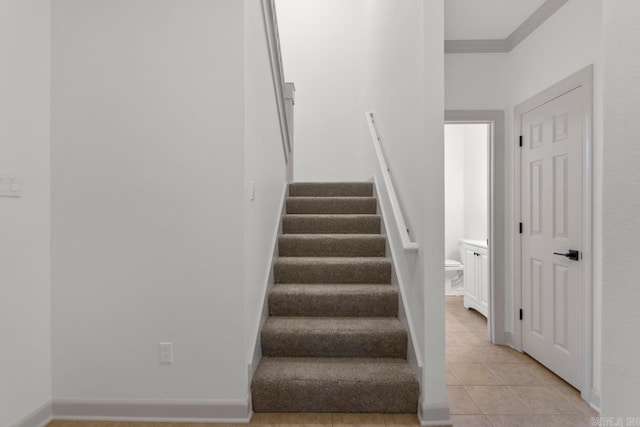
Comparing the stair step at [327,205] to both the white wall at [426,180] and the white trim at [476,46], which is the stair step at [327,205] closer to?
the white wall at [426,180]

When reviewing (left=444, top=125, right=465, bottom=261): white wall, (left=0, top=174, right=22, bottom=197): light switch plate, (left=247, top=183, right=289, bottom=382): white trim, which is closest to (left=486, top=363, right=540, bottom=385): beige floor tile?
(left=247, top=183, right=289, bottom=382): white trim

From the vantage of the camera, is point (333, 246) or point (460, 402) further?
point (333, 246)

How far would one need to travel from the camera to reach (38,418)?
1.96 m

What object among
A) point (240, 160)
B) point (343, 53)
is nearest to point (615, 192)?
point (240, 160)

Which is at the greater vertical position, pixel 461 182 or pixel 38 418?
pixel 461 182

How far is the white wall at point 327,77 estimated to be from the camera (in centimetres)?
499

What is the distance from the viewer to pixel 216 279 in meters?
2.06

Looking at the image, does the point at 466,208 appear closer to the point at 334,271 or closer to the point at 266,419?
the point at 334,271

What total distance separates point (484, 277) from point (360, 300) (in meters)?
1.99

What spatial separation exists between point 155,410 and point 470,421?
1.81m

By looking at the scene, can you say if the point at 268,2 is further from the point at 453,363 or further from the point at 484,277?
the point at 484,277

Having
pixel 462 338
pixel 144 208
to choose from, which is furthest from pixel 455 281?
pixel 144 208

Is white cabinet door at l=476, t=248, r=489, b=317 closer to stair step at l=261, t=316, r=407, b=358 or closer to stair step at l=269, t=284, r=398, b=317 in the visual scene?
stair step at l=269, t=284, r=398, b=317

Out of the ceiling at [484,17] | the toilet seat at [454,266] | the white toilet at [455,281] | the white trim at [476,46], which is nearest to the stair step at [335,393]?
the ceiling at [484,17]
